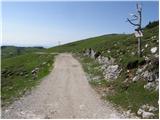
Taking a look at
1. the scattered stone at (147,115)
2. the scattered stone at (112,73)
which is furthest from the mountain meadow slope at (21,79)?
the scattered stone at (147,115)

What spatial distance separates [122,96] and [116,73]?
9173mm

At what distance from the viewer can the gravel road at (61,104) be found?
22.3 meters

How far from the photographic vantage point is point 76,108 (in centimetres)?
2381

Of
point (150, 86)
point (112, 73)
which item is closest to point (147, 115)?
point (150, 86)

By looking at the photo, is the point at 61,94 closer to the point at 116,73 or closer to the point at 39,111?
the point at 39,111

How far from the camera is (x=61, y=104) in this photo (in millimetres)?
25219

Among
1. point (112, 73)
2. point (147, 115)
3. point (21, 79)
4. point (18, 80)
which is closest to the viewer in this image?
point (147, 115)

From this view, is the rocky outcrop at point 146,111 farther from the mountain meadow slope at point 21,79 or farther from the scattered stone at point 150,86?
the mountain meadow slope at point 21,79

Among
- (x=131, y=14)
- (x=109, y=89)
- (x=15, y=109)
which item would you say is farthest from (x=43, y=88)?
(x=131, y=14)

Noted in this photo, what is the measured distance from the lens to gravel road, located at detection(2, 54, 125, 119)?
2233cm

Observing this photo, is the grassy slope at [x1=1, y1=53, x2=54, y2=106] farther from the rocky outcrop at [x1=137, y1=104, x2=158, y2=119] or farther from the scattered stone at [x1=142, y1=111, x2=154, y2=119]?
the scattered stone at [x1=142, y1=111, x2=154, y2=119]

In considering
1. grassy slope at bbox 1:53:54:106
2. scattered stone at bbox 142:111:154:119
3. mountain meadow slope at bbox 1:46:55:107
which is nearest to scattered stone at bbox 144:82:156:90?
scattered stone at bbox 142:111:154:119

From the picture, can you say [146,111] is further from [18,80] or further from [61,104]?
[18,80]

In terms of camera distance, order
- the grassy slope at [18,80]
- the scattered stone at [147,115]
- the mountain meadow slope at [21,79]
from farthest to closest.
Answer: the grassy slope at [18,80] → the mountain meadow slope at [21,79] → the scattered stone at [147,115]
